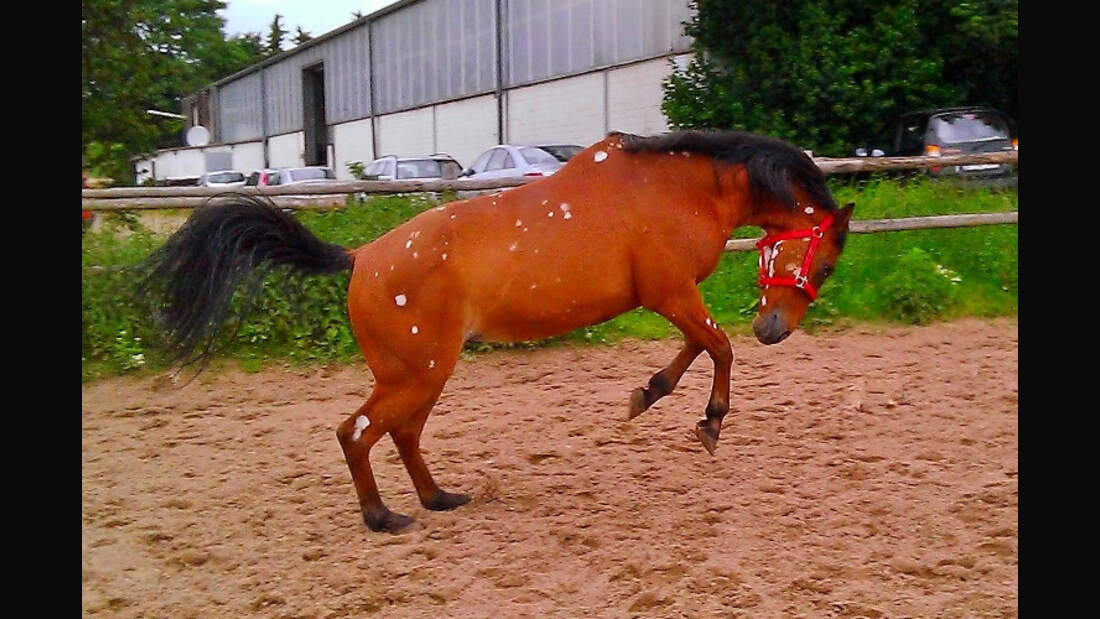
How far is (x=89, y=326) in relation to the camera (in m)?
7.42

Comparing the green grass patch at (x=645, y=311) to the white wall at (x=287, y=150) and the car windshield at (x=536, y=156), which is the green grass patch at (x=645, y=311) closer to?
the car windshield at (x=536, y=156)

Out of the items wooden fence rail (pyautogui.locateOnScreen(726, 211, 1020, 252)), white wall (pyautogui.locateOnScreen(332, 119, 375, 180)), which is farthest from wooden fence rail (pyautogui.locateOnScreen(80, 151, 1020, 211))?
white wall (pyautogui.locateOnScreen(332, 119, 375, 180))

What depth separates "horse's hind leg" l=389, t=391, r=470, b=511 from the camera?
4219 mm

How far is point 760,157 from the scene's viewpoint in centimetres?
437

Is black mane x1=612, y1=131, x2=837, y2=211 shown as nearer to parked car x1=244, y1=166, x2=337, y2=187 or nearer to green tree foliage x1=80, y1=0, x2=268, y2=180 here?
green tree foliage x1=80, y1=0, x2=268, y2=180

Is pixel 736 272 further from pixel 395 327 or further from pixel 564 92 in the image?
pixel 564 92

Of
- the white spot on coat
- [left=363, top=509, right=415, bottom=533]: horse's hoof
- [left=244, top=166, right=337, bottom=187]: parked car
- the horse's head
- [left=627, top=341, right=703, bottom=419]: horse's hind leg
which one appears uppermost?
[left=244, top=166, right=337, bottom=187]: parked car

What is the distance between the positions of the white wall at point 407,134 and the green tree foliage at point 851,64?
A: 589 inches

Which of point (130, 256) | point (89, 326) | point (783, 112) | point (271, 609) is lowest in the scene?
point (271, 609)

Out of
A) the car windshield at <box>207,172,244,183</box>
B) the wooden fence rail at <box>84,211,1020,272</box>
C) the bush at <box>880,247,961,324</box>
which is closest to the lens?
the bush at <box>880,247,961,324</box>

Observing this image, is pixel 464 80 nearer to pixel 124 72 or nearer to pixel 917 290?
pixel 124 72

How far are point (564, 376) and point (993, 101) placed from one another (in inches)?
468

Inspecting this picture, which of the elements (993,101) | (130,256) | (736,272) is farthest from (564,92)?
(130,256)

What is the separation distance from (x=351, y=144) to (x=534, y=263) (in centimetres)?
3130
